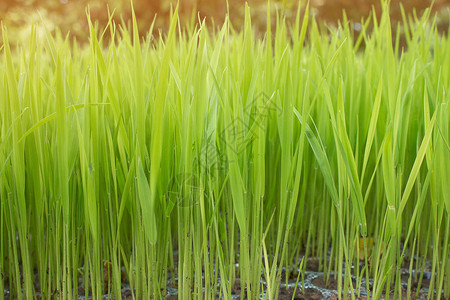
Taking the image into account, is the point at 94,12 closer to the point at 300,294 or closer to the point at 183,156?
the point at 183,156

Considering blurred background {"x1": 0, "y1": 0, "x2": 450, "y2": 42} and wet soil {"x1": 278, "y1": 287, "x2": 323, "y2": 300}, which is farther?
blurred background {"x1": 0, "y1": 0, "x2": 450, "y2": 42}

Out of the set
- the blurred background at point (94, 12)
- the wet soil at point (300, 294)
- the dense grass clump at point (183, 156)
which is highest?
the blurred background at point (94, 12)

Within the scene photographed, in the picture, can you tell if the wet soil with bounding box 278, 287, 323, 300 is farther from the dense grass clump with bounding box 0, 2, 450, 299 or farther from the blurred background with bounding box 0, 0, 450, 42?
the blurred background with bounding box 0, 0, 450, 42

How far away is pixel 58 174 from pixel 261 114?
0.37 metres

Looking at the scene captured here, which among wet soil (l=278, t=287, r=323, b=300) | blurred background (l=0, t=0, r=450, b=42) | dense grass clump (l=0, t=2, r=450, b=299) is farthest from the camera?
blurred background (l=0, t=0, r=450, b=42)

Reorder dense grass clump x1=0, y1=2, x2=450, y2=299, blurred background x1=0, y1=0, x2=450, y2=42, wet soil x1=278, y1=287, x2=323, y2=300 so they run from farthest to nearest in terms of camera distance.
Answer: blurred background x1=0, y1=0, x2=450, y2=42, wet soil x1=278, y1=287, x2=323, y2=300, dense grass clump x1=0, y1=2, x2=450, y2=299

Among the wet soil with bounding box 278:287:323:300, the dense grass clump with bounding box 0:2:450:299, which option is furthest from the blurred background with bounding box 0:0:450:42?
the wet soil with bounding box 278:287:323:300

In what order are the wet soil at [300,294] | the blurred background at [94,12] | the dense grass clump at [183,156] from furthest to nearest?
the blurred background at [94,12] → the wet soil at [300,294] → the dense grass clump at [183,156]

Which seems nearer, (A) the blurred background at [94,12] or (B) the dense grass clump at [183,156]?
(B) the dense grass clump at [183,156]

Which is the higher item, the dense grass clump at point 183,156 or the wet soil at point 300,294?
the dense grass clump at point 183,156

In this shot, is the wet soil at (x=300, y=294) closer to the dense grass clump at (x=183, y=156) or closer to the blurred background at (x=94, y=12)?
the dense grass clump at (x=183, y=156)

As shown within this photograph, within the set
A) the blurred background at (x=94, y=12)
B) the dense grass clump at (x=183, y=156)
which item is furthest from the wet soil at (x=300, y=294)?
the blurred background at (x=94, y=12)

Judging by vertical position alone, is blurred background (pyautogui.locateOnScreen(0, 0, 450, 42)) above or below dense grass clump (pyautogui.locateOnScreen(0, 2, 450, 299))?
above

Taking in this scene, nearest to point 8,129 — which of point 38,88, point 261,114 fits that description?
point 38,88
